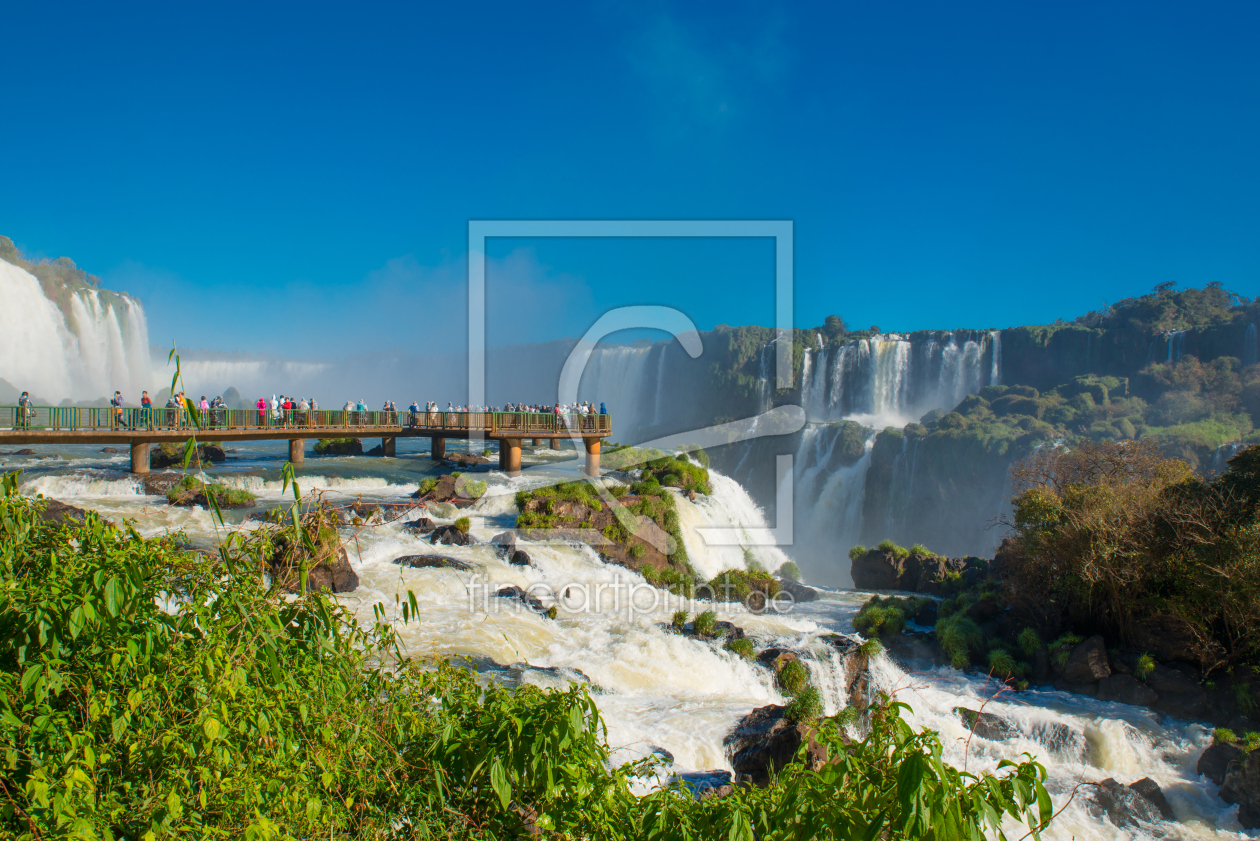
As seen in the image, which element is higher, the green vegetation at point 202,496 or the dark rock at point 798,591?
the green vegetation at point 202,496

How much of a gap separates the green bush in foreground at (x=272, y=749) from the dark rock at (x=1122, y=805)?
888cm

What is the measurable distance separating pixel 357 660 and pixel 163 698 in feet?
3.43

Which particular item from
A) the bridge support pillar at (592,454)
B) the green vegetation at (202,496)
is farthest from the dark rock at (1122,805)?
the green vegetation at (202,496)

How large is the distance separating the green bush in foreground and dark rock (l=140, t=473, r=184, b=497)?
18.2 m

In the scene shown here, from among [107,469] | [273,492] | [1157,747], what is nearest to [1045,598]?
[1157,747]

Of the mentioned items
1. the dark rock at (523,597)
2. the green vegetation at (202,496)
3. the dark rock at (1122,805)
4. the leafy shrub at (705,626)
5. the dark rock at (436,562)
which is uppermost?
the green vegetation at (202,496)

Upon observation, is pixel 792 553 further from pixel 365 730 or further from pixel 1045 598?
pixel 365 730

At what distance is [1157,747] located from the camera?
34.3ft

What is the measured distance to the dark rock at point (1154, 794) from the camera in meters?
9.05

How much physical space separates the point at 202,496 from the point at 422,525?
622cm

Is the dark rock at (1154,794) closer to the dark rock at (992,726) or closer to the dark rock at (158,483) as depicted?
the dark rock at (992,726)

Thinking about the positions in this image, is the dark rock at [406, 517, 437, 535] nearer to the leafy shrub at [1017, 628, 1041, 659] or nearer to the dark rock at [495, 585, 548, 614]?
the dark rock at [495, 585, 548, 614]

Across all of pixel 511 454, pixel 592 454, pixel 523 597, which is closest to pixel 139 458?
pixel 511 454

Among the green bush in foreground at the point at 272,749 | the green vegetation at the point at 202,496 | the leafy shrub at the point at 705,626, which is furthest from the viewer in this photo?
the green vegetation at the point at 202,496
